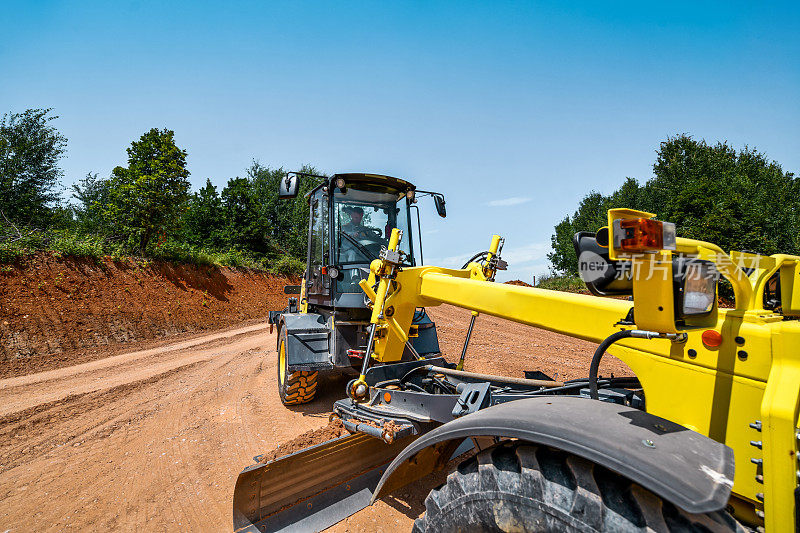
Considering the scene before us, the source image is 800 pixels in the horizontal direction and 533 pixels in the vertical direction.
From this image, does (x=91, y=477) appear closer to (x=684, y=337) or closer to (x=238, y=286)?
(x=684, y=337)

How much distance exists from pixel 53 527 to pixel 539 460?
150 inches

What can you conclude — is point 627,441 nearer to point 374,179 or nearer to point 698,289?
point 698,289

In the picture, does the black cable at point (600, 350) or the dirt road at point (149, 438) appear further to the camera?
the dirt road at point (149, 438)

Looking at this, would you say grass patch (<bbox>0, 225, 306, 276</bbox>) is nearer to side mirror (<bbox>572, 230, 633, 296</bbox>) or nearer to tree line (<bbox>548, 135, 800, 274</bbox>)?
side mirror (<bbox>572, 230, 633, 296</bbox>)

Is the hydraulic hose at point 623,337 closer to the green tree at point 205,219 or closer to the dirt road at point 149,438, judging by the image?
the dirt road at point 149,438

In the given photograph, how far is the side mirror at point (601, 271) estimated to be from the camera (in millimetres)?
1613

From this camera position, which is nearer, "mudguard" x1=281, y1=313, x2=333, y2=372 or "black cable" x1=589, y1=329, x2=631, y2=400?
"black cable" x1=589, y1=329, x2=631, y2=400

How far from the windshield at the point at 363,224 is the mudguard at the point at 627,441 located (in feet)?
12.4

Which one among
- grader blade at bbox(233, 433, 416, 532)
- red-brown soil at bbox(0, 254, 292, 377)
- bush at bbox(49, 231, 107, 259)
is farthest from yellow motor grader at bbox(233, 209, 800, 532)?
bush at bbox(49, 231, 107, 259)

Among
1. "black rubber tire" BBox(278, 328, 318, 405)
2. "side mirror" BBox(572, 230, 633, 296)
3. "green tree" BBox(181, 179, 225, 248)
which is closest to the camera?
"side mirror" BBox(572, 230, 633, 296)

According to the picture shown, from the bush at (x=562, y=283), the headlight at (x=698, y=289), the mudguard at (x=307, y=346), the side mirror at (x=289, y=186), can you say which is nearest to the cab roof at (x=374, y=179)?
the side mirror at (x=289, y=186)

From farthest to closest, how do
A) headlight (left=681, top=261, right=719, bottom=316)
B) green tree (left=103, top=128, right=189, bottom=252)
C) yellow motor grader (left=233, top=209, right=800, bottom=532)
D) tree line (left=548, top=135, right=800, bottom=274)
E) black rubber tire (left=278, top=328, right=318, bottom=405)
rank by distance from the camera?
tree line (left=548, top=135, right=800, bottom=274) < green tree (left=103, top=128, right=189, bottom=252) < black rubber tire (left=278, top=328, right=318, bottom=405) < headlight (left=681, top=261, right=719, bottom=316) < yellow motor grader (left=233, top=209, right=800, bottom=532)

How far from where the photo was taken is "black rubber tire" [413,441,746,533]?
127cm

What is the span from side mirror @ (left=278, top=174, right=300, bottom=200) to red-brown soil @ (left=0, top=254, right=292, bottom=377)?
28.6ft
